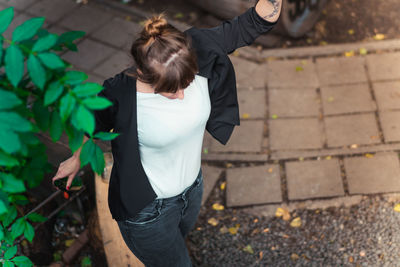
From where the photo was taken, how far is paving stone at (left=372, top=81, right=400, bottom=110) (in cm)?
440

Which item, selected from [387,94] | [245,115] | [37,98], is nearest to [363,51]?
[387,94]

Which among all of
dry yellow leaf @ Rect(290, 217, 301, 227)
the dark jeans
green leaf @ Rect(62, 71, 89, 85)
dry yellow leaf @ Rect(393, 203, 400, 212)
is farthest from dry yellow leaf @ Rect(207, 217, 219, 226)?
green leaf @ Rect(62, 71, 89, 85)

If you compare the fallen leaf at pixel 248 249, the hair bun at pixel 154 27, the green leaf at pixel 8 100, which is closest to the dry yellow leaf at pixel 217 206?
the fallen leaf at pixel 248 249

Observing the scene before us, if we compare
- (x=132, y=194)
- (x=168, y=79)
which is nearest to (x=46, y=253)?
(x=132, y=194)

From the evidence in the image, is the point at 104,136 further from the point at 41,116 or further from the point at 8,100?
the point at 8,100

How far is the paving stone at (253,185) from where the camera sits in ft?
12.7

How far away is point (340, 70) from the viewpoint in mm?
4867

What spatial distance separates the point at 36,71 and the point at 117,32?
13.7ft

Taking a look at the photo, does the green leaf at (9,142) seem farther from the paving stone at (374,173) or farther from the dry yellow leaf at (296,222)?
the paving stone at (374,173)

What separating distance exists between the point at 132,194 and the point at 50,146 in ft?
4.98

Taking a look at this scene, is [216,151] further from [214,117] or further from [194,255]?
[214,117]

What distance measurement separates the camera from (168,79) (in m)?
1.91

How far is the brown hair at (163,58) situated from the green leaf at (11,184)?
69 cm

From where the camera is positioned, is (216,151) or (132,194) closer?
(132,194)
